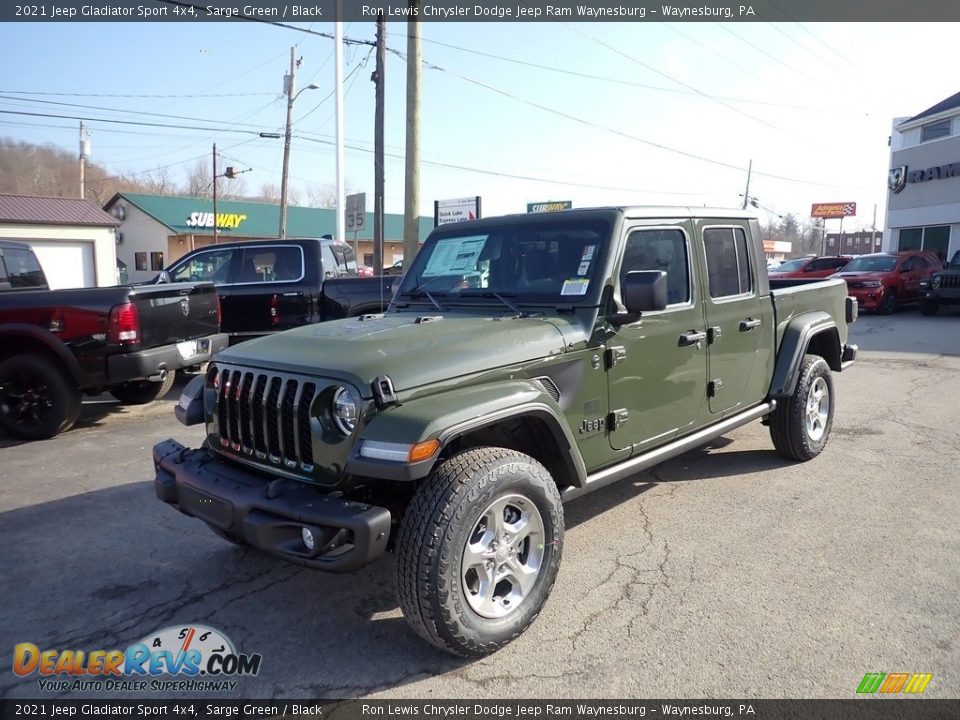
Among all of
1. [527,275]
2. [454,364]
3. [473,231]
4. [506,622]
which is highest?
[473,231]

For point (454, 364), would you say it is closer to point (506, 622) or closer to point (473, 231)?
point (506, 622)

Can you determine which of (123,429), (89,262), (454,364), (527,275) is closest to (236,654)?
(454,364)

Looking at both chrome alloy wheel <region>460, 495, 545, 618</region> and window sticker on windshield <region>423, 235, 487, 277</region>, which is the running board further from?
window sticker on windshield <region>423, 235, 487, 277</region>

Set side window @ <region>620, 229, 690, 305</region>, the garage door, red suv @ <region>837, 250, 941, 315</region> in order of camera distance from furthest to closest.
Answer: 1. the garage door
2. red suv @ <region>837, 250, 941, 315</region>
3. side window @ <region>620, 229, 690, 305</region>

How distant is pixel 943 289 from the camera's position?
17531 mm

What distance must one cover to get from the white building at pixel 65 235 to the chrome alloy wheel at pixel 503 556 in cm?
2848

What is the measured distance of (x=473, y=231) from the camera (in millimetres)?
4477

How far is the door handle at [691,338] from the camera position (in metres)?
4.20

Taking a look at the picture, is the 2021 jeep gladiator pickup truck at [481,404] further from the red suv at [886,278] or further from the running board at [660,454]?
the red suv at [886,278]

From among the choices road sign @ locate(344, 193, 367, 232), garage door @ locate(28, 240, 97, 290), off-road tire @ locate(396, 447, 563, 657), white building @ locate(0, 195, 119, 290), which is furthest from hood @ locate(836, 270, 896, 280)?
garage door @ locate(28, 240, 97, 290)

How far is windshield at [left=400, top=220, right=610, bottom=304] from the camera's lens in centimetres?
387

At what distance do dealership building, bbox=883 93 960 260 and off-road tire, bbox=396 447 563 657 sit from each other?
101ft

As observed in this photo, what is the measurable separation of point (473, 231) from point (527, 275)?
635mm

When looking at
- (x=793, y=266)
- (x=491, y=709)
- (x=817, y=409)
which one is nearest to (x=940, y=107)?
(x=793, y=266)
